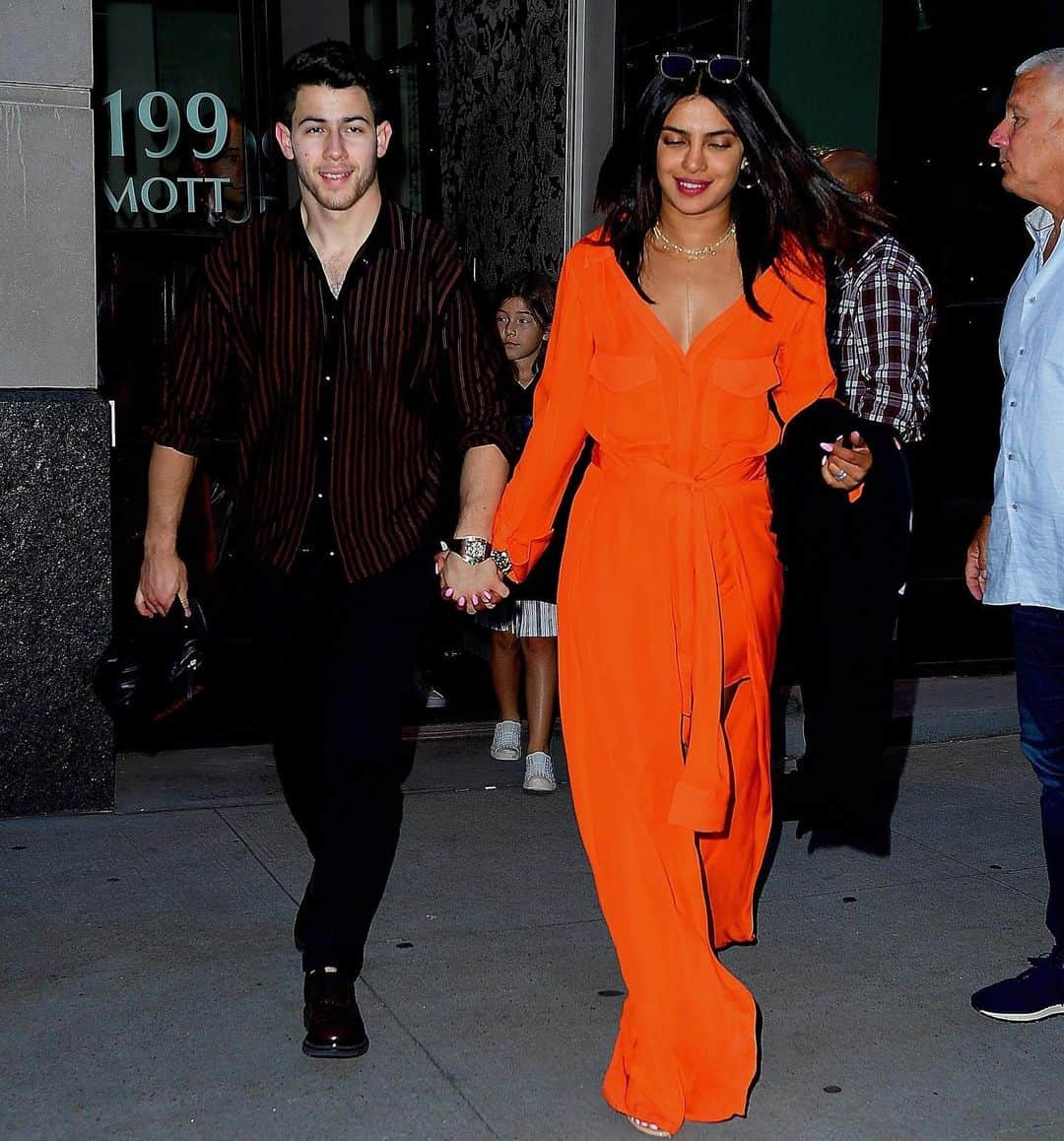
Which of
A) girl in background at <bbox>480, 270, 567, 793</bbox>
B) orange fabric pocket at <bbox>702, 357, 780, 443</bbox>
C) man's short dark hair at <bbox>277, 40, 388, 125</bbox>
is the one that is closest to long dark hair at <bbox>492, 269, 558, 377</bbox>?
girl in background at <bbox>480, 270, 567, 793</bbox>

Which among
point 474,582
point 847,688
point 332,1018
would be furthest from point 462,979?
point 847,688

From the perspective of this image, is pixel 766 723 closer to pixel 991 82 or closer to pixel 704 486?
pixel 704 486

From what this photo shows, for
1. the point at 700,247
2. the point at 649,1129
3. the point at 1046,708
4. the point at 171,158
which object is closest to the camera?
the point at 649,1129

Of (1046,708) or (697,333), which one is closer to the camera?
(697,333)

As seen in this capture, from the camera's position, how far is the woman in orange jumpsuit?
3.42 meters

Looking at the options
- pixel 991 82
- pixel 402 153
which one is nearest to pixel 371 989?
pixel 402 153

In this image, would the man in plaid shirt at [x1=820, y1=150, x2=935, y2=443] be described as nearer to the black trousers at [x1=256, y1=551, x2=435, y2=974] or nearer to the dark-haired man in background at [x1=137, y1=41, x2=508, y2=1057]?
the dark-haired man in background at [x1=137, y1=41, x2=508, y2=1057]

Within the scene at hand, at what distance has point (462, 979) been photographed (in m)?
4.15

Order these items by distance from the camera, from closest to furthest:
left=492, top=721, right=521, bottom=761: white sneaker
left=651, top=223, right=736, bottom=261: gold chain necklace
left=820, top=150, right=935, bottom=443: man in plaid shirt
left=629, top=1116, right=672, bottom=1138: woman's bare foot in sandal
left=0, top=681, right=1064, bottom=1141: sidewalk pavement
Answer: left=629, top=1116, right=672, bottom=1138: woman's bare foot in sandal
left=0, top=681, right=1064, bottom=1141: sidewalk pavement
left=651, top=223, right=736, bottom=261: gold chain necklace
left=820, top=150, right=935, bottom=443: man in plaid shirt
left=492, top=721, right=521, bottom=761: white sneaker

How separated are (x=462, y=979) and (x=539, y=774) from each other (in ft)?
5.85

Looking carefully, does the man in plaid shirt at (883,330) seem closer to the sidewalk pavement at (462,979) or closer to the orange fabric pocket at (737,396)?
the orange fabric pocket at (737,396)

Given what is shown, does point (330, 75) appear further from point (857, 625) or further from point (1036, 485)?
point (1036, 485)

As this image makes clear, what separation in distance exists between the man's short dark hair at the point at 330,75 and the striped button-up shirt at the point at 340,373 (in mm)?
A: 245

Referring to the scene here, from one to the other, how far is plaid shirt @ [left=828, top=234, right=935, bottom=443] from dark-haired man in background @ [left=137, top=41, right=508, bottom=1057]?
0.96 m
